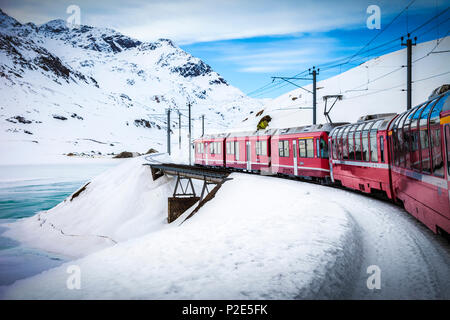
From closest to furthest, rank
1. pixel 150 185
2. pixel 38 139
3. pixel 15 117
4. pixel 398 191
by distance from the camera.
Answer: pixel 398 191 → pixel 150 185 → pixel 38 139 → pixel 15 117

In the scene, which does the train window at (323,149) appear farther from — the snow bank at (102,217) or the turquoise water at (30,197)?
the turquoise water at (30,197)

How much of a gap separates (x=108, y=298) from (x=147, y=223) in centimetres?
2924

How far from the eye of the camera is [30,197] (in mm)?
63312

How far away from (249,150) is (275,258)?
1947 centimetres

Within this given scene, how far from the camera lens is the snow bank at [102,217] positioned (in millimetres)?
32781

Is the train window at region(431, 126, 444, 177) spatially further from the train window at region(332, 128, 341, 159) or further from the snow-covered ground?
the train window at region(332, 128, 341, 159)

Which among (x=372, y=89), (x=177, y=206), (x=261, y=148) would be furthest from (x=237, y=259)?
(x=372, y=89)

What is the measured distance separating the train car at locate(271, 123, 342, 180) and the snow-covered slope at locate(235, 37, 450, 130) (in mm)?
44053

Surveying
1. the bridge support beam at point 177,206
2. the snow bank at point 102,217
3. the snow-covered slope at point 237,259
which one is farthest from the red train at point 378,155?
the snow bank at point 102,217

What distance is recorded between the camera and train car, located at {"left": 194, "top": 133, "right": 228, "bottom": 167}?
104 ft

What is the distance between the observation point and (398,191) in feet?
39.1

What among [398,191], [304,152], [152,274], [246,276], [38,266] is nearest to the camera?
[246,276]
